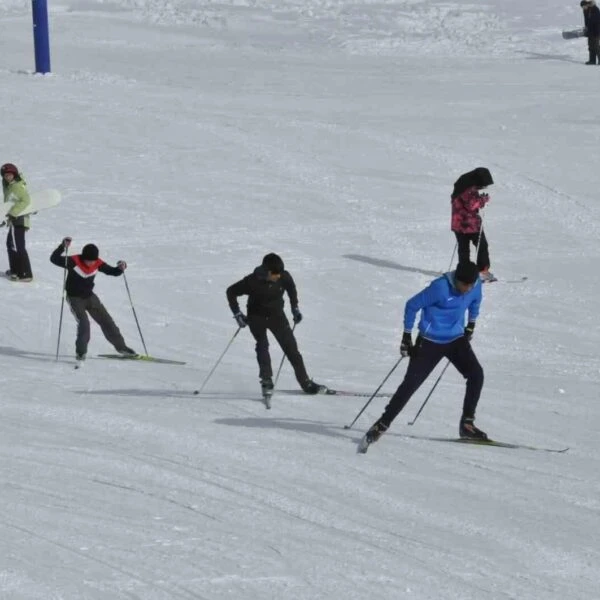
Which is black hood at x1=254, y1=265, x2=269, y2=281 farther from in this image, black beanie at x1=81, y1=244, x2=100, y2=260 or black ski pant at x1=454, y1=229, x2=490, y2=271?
black ski pant at x1=454, y1=229, x2=490, y2=271

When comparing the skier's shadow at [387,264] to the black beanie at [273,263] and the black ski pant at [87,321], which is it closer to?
the black ski pant at [87,321]

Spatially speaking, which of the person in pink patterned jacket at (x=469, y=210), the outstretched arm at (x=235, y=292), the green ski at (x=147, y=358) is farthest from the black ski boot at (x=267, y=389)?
the person in pink patterned jacket at (x=469, y=210)

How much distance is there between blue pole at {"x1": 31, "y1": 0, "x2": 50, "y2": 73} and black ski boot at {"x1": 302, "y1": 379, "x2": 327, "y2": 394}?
14677 millimetres

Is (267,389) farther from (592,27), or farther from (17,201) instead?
(592,27)

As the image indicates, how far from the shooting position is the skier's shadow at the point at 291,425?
11523 millimetres

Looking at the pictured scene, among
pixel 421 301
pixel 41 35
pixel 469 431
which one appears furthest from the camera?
pixel 41 35

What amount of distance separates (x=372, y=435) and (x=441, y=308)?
115 centimetres

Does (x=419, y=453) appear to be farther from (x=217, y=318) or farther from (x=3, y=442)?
(x=217, y=318)

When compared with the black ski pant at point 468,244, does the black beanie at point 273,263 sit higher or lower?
higher

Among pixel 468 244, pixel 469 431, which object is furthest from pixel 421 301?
pixel 468 244

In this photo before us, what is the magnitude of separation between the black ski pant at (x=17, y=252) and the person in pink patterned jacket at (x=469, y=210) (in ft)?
16.3

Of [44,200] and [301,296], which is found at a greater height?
[44,200]

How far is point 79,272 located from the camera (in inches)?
545

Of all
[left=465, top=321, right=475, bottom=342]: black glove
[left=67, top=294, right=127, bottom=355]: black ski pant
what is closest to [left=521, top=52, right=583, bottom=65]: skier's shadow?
[left=67, top=294, right=127, bottom=355]: black ski pant
